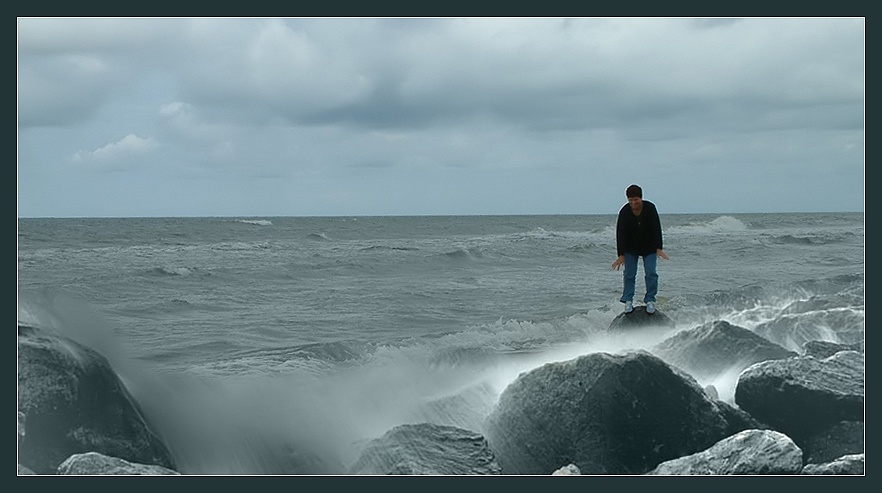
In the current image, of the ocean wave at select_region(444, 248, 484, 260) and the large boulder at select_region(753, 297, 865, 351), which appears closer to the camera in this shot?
the large boulder at select_region(753, 297, 865, 351)

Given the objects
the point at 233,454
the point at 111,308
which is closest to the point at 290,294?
the point at 111,308

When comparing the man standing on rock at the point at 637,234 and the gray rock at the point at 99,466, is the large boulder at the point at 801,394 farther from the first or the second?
the gray rock at the point at 99,466

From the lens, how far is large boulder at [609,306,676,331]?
30.1 ft

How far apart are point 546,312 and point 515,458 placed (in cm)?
774

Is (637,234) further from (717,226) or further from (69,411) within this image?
(717,226)

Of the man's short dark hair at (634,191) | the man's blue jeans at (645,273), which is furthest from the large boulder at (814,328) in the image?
the man's short dark hair at (634,191)

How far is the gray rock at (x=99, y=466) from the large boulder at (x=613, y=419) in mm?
2939

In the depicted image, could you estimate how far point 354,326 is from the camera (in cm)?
1334

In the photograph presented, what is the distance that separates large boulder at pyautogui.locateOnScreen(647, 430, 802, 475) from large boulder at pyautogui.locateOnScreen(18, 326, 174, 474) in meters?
4.15

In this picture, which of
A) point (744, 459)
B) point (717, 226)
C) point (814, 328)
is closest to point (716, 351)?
point (744, 459)

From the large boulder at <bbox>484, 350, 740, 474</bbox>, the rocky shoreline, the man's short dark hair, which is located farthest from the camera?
the man's short dark hair

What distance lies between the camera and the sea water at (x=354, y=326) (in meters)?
7.91

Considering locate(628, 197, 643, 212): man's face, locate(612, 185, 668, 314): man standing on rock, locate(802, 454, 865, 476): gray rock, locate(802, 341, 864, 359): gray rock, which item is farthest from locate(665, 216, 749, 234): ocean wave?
locate(802, 454, 865, 476): gray rock

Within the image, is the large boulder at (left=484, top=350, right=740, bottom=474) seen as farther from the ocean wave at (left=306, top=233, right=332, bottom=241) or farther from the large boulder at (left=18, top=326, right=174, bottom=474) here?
the ocean wave at (left=306, top=233, right=332, bottom=241)
